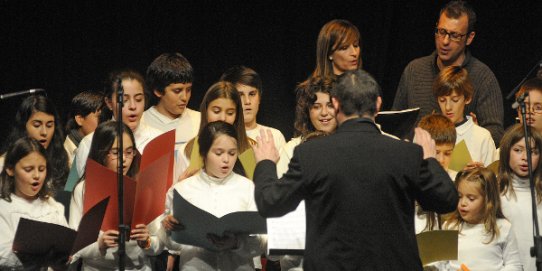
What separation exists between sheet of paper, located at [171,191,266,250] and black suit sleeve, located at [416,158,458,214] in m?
0.93

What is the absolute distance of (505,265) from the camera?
201 inches

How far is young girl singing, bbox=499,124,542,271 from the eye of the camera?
17.6 ft

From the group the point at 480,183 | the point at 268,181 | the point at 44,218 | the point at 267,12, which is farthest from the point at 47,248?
the point at 267,12

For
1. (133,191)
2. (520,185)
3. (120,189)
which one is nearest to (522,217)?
(520,185)

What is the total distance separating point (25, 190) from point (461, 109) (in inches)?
96.2

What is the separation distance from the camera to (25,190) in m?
5.07

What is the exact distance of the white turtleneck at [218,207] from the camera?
4996 millimetres

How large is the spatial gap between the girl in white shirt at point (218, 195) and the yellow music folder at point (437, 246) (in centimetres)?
78

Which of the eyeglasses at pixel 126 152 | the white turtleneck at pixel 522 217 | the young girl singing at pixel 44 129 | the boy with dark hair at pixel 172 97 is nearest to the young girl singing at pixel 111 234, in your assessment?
the eyeglasses at pixel 126 152

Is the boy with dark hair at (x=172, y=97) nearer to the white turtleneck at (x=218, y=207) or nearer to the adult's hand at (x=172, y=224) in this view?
the white turtleneck at (x=218, y=207)

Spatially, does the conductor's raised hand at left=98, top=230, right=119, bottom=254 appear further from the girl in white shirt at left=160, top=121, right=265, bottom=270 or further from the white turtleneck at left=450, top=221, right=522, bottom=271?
the white turtleneck at left=450, top=221, right=522, bottom=271

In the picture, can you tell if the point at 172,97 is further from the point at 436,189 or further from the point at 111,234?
the point at 436,189

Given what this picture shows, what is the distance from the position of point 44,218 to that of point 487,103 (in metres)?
2.66

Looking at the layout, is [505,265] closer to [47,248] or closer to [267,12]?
[47,248]
